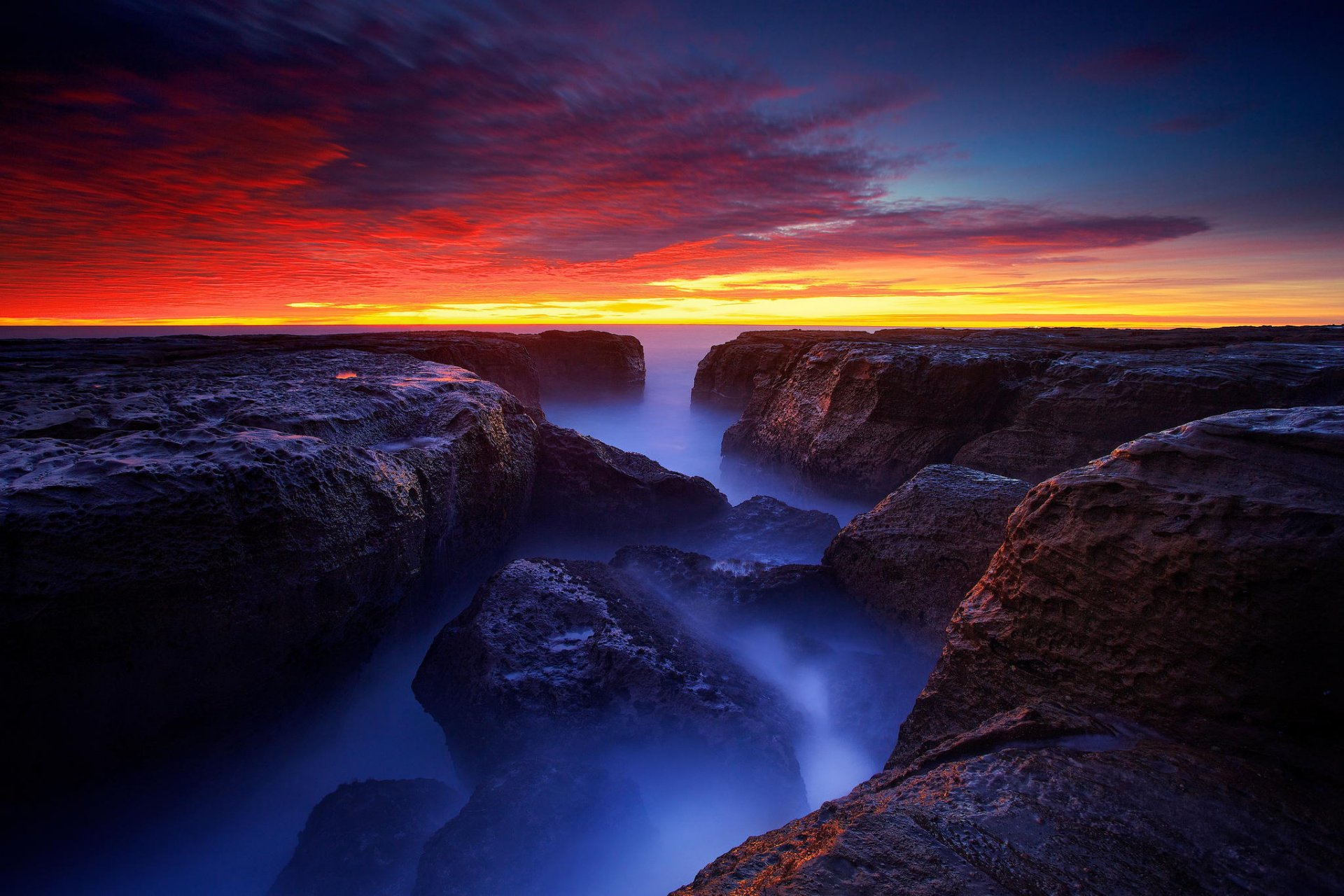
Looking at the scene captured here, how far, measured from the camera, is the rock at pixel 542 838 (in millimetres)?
3309

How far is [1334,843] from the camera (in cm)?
179

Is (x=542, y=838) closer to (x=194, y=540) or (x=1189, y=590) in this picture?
(x=194, y=540)

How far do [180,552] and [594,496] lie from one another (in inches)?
195

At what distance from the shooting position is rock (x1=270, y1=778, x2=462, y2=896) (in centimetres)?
349

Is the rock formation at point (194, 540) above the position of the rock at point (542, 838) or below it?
above

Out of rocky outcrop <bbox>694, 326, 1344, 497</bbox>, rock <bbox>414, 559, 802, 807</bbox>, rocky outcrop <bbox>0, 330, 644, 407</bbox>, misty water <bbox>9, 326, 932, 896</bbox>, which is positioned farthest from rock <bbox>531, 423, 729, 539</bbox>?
rocky outcrop <bbox>0, 330, 644, 407</bbox>

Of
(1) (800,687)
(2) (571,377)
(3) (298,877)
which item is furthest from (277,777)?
(2) (571,377)

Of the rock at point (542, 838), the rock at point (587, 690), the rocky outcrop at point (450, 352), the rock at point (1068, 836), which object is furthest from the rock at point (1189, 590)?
the rocky outcrop at point (450, 352)

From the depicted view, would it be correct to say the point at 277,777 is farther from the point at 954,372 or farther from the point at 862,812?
the point at 954,372

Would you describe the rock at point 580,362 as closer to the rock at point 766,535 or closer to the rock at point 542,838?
the rock at point 766,535

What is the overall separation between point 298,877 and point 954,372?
8.93 meters

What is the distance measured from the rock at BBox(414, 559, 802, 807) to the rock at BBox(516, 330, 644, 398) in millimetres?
15984

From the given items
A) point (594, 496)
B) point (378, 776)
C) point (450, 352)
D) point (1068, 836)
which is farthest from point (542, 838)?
point (450, 352)

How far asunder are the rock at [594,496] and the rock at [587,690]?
2763 millimetres
